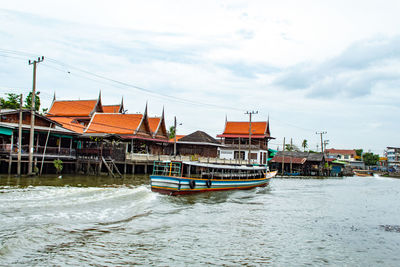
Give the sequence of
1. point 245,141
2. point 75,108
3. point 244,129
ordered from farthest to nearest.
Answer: point 244,129
point 245,141
point 75,108

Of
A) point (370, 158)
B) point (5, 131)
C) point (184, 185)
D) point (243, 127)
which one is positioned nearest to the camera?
point (184, 185)

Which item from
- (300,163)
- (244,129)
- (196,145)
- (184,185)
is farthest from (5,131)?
(300,163)

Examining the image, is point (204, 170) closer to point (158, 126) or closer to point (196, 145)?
point (158, 126)

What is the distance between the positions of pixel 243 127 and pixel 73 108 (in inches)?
1001

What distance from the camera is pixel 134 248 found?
955 centimetres

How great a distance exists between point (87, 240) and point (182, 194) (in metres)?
11.0

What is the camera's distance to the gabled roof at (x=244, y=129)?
176 ft

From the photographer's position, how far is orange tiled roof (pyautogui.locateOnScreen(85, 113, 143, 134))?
40281 millimetres

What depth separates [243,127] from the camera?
55094 mm

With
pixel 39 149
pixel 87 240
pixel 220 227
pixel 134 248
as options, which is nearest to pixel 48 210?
pixel 87 240

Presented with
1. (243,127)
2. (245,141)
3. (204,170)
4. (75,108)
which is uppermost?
(75,108)

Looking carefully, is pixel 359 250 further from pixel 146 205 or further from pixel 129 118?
pixel 129 118

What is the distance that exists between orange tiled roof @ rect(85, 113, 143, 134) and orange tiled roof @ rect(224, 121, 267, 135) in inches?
703

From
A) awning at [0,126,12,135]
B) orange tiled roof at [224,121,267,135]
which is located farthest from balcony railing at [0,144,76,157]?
orange tiled roof at [224,121,267,135]
